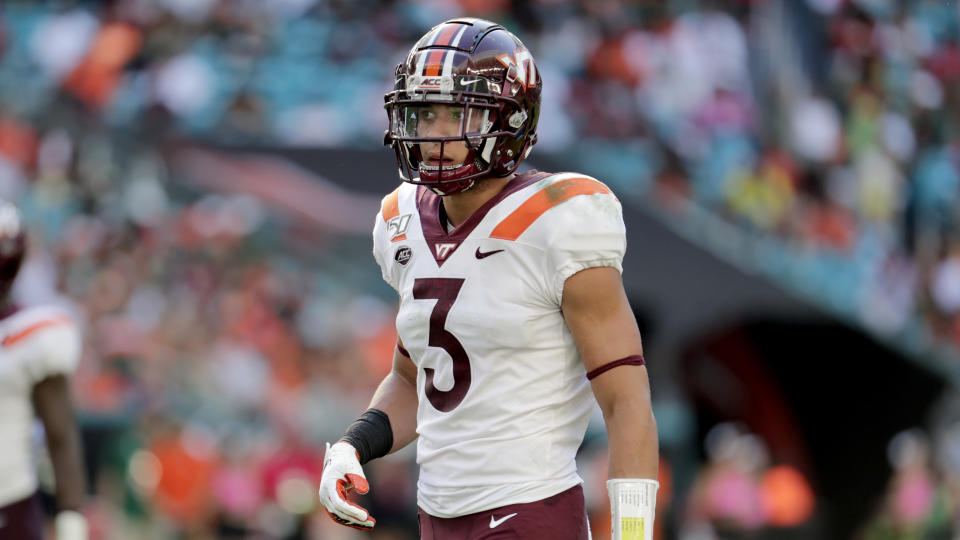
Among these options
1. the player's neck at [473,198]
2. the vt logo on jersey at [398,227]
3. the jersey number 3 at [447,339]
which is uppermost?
the player's neck at [473,198]

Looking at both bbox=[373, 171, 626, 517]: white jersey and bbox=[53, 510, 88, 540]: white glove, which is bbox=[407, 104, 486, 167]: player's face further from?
bbox=[53, 510, 88, 540]: white glove

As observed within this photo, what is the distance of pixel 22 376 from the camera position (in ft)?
12.3

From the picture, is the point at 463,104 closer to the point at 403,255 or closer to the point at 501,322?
the point at 403,255

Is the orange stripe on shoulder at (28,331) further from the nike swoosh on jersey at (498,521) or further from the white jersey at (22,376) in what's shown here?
the nike swoosh on jersey at (498,521)

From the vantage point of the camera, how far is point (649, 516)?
2623 mm

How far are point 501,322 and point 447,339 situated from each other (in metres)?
0.14

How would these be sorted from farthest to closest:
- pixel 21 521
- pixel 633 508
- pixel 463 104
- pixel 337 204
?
pixel 337 204, pixel 21 521, pixel 463 104, pixel 633 508

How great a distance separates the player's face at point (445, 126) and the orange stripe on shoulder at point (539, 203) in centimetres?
17

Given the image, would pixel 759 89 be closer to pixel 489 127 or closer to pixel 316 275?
pixel 316 275

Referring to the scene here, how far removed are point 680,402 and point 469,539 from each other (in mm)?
6807

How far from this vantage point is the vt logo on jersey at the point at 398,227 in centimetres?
301

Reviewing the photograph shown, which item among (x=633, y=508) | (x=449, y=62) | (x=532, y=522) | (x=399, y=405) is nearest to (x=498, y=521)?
(x=532, y=522)

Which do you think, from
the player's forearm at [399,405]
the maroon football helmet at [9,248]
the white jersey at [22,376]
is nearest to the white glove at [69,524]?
the white jersey at [22,376]

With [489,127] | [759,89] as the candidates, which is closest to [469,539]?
[489,127]
